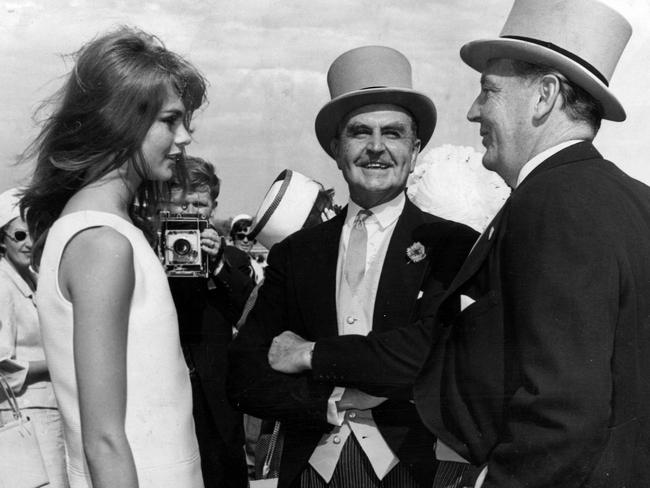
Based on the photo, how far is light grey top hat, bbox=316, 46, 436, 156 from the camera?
2.90 metres

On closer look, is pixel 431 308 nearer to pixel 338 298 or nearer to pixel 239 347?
pixel 338 298

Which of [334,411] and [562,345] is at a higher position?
[562,345]

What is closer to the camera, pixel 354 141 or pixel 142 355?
pixel 142 355

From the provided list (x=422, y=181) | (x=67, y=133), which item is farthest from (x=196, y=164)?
(x=67, y=133)

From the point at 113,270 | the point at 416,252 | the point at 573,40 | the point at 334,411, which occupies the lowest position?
the point at 334,411

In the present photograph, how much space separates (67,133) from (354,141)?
129cm

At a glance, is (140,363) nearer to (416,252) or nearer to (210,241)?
(416,252)

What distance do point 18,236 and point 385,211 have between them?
2.01 m

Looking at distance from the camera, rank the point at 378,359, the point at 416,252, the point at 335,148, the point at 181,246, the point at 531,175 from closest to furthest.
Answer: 1. the point at 531,175
2. the point at 378,359
3. the point at 416,252
4. the point at 335,148
5. the point at 181,246

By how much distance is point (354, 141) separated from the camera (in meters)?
2.93

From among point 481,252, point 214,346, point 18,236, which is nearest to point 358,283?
point 481,252

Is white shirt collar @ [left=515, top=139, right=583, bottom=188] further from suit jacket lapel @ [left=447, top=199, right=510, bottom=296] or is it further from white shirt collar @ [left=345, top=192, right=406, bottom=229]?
Answer: white shirt collar @ [left=345, top=192, right=406, bottom=229]

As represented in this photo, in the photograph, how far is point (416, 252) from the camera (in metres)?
2.67

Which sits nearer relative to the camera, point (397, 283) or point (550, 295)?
point (550, 295)
